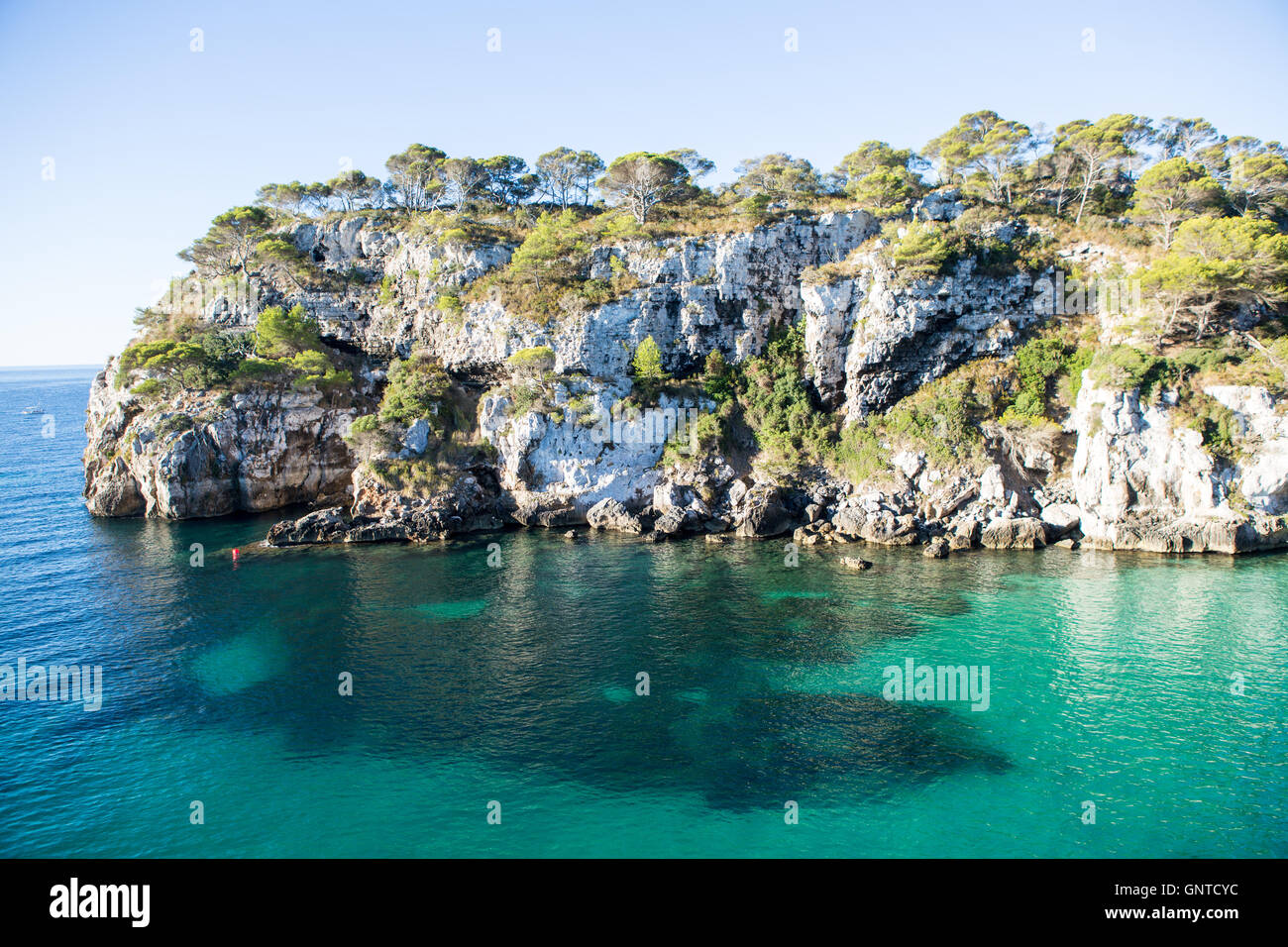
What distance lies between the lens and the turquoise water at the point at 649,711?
669 inches

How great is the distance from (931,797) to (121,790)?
23.5 meters

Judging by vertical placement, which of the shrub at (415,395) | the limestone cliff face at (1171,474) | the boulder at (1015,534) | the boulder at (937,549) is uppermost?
the shrub at (415,395)

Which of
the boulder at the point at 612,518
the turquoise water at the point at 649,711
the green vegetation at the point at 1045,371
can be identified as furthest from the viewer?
the boulder at the point at 612,518

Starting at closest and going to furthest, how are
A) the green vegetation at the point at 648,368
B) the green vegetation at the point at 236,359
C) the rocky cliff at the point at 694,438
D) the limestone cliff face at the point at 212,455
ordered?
the rocky cliff at the point at 694,438, the limestone cliff face at the point at 212,455, the green vegetation at the point at 236,359, the green vegetation at the point at 648,368

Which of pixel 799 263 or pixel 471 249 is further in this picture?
pixel 471 249

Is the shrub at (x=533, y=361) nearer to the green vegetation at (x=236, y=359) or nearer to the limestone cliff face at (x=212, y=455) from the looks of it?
the limestone cliff face at (x=212, y=455)

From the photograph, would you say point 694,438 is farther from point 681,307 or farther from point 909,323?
point 909,323

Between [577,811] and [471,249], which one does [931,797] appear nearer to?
[577,811]

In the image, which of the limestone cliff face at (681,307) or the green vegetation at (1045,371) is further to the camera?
the limestone cliff face at (681,307)

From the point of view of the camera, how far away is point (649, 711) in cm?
2248

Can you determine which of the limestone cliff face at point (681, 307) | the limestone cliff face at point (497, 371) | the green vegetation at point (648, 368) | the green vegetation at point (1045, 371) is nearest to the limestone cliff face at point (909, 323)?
the green vegetation at point (1045, 371)

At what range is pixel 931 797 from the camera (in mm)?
17922
